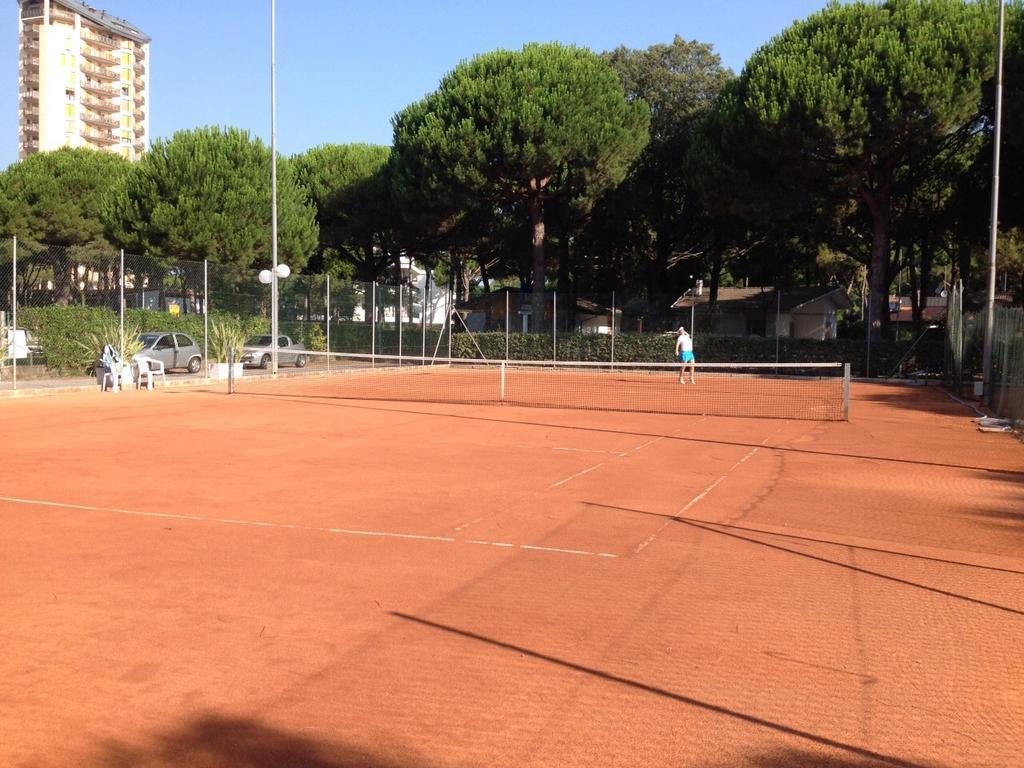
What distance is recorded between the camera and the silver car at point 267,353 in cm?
3189

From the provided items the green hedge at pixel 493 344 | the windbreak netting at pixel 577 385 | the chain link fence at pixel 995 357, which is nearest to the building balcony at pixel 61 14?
the green hedge at pixel 493 344

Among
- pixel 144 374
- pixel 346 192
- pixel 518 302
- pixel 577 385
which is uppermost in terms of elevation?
pixel 346 192

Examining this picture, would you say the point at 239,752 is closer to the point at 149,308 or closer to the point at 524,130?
the point at 149,308

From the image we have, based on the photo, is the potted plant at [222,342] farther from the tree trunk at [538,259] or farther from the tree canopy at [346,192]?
the tree canopy at [346,192]

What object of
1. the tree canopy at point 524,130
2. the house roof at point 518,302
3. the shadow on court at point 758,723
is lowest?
the shadow on court at point 758,723

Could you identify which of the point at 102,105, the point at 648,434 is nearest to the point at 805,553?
the point at 648,434

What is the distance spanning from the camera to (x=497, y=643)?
5.30 m

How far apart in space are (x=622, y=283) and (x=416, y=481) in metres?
42.6

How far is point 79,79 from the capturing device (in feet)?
334

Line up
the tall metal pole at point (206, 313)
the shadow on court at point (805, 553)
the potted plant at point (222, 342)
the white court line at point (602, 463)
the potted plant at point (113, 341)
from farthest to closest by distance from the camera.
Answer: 1. the potted plant at point (222, 342)
2. the tall metal pole at point (206, 313)
3. the potted plant at point (113, 341)
4. the white court line at point (602, 463)
5. the shadow on court at point (805, 553)

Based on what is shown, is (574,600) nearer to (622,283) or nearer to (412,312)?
(412,312)

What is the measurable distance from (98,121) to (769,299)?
87397 mm

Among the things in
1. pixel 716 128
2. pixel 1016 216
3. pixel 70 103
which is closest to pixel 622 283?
pixel 716 128

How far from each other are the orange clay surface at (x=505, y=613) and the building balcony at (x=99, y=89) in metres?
106
